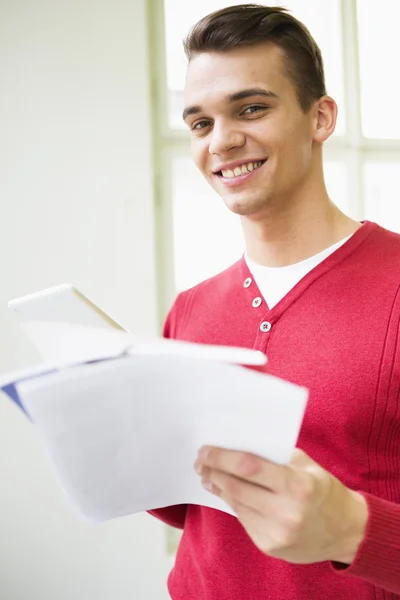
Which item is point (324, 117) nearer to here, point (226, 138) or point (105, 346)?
point (226, 138)

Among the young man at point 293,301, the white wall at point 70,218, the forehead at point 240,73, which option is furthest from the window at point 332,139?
the forehead at point 240,73

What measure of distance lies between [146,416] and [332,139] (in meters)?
2.07

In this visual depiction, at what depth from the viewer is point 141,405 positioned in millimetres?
626

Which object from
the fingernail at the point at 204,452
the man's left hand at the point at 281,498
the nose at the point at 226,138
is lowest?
the man's left hand at the point at 281,498

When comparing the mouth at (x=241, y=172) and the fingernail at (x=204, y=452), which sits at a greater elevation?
the mouth at (x=241, y=172)

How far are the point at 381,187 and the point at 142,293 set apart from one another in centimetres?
115

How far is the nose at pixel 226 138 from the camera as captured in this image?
1.09 metres

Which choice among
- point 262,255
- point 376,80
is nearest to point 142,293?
point 262,255

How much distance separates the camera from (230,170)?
113 cm

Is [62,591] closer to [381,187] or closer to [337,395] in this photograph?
[337,395]

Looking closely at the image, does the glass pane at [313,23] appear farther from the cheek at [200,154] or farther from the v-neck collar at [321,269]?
the v-neck collar at [321,269]

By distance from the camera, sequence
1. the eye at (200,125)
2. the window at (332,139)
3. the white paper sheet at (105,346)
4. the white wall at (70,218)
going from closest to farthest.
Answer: the white paper sheet at (105,346) → the eye at (200,125) → the white wall at (70,218) → the window at (332,139)

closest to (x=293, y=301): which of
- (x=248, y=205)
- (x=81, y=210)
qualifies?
(x=248, y=205)

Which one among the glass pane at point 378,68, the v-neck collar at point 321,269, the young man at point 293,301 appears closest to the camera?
the young man at point 293,301
